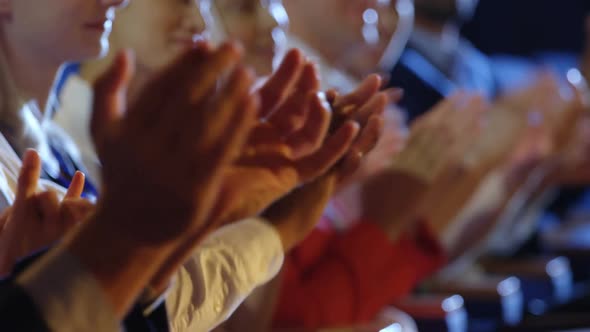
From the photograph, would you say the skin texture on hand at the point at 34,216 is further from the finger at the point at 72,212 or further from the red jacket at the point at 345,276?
the red jacket at the point at 345,276

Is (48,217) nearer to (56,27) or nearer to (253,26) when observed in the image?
(56,27)

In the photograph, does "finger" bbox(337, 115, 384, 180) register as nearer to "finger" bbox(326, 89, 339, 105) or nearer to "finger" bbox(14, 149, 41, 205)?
"finger" bbox(326, 89, 339, 105)

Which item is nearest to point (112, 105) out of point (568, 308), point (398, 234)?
point (398, 234)

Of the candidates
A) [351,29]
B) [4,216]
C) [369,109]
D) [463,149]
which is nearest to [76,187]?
[4,216]

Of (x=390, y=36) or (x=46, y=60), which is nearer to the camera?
(x=46, y=60)

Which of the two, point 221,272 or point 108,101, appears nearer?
point 108,101

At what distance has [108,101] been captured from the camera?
28 cm

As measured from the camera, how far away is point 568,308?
1405mm

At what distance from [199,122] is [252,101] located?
2 centimetres

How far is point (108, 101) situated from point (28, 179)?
4.1 inches

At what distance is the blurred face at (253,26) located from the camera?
57 centimetres

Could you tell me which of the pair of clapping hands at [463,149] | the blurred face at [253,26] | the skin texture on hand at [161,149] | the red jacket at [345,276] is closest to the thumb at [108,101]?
the skin texture on hand at [161,149]

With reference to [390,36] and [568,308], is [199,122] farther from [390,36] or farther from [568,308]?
[568,308]

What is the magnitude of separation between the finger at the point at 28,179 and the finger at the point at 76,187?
0.11ft
